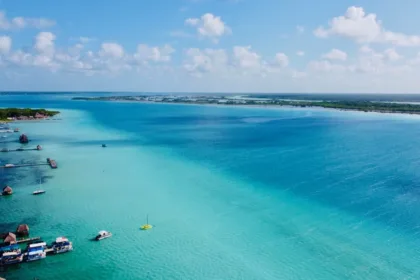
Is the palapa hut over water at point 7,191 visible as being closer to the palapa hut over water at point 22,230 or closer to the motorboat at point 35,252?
the palapa hut over water at point 22,230

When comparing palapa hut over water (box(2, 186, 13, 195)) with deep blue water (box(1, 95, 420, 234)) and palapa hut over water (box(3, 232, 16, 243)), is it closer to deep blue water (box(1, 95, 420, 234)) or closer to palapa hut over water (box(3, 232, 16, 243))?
→ palapa hut over water (box(3, 232, 16, 243))

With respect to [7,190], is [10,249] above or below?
below

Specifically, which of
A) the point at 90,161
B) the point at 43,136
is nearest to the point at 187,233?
the point at 90,161

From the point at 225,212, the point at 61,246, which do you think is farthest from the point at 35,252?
the point at 225,212

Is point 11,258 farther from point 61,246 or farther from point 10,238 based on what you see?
point 61,246

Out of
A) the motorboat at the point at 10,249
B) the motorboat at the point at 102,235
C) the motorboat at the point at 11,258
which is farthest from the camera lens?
the motorboat at the point at 102,235

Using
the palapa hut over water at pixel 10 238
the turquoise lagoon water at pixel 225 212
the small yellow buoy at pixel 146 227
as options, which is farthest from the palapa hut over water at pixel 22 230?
the small yellow buoy at pixel 146 227
